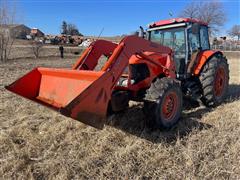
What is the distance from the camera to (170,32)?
250 inches

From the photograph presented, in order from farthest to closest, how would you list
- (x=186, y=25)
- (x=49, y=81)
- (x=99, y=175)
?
1. (x=186, y=25)
2. (x=49, y=81)
3. (x=99, y=175)

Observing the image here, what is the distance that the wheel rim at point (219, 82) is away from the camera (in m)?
6.50

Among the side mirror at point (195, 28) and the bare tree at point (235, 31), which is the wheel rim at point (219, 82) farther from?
the bare tree at point (235, 31)

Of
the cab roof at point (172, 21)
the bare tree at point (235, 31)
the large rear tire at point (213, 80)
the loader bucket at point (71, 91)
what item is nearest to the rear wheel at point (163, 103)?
the loader bucket at point (71, 91)

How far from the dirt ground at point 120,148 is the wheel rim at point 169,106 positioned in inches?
9.7

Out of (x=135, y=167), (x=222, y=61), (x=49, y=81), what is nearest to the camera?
(x=135, y=167)

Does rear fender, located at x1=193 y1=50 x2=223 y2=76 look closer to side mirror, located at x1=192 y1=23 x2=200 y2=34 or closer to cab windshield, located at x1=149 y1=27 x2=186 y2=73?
cab windshield, located at x1=149 y1=27 x2=186 y2=73

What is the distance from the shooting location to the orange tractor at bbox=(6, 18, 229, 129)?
12.0 feet

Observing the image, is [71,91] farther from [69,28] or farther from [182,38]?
[69,28]

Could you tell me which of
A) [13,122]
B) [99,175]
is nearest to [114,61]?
[99,175]

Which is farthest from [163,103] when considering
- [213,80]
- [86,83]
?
[213,80]

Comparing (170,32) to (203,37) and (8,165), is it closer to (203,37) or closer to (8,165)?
(203,37)

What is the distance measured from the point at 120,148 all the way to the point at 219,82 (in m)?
3.81

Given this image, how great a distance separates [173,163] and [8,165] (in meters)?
2.09
